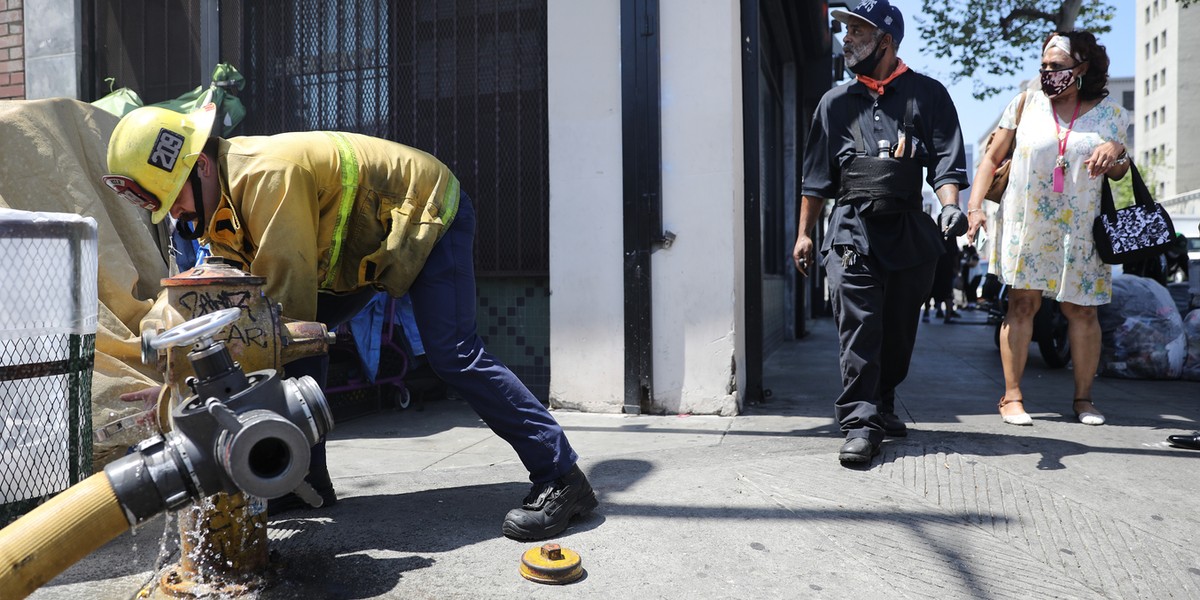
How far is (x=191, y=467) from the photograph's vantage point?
172 centimetres

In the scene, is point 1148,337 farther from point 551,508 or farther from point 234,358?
point 234,358

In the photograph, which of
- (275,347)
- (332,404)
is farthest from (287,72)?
(275,347)

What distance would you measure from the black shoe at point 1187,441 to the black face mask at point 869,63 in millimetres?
2180

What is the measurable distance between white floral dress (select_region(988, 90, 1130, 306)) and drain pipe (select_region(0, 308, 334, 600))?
3.75 meters

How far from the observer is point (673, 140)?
466 centimetres

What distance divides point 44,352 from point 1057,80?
4651mm

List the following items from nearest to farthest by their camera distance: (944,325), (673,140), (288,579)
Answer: (288,579) → (673,140) → (944,325)

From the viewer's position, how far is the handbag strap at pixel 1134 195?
405cm

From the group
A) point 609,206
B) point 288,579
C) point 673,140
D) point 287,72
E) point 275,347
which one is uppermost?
point 287,72

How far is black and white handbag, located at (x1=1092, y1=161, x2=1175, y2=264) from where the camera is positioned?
13.0 ft

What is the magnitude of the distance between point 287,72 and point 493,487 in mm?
3965

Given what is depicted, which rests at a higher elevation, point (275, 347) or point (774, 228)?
point (774, 228)

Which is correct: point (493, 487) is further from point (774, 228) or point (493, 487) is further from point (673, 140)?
point (774, 228)

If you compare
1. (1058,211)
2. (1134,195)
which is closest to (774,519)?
(1058,211)
